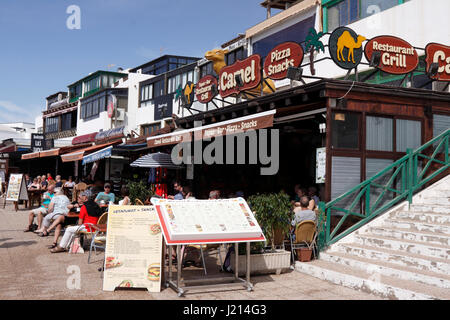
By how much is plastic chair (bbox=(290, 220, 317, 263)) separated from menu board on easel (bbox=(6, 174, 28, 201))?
42.2ft

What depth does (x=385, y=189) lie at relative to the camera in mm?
7637

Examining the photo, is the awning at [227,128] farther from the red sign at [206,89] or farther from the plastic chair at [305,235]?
the plastic chair at [305,235]

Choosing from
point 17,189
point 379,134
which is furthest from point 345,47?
point 17,189

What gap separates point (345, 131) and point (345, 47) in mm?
1900

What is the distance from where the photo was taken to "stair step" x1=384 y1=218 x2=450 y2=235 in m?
6.41

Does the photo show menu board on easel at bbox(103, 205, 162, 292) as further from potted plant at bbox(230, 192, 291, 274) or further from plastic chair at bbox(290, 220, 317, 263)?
plastic chair at bbox(290, 220, 317, 263)

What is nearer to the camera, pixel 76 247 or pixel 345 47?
pixel 76 247

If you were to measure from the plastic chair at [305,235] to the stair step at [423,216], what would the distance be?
5.47 ft

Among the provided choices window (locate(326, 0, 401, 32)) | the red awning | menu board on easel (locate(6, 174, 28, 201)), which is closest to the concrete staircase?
window (locate(326, 0, 401, 32))

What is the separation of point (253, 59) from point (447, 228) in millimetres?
5957

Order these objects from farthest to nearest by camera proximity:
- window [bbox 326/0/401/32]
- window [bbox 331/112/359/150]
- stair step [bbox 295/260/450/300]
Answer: window [bbox 326/0/401/32]
window [bbox 331/112/359/150]
stair step [bbox 295/260/450/300]

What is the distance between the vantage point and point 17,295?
5.22 m

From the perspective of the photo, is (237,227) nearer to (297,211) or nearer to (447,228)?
(297,211)

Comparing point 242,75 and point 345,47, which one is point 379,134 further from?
point 242,75
